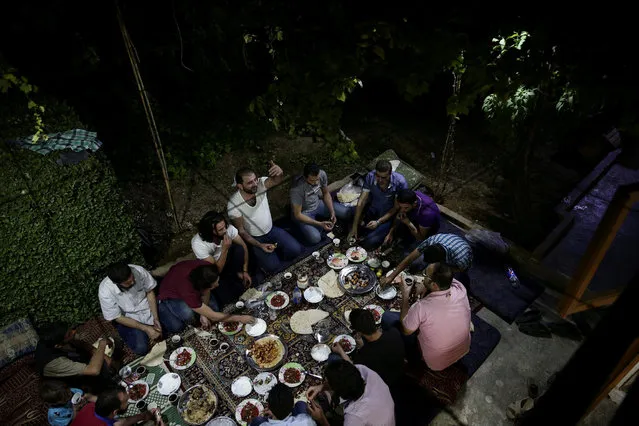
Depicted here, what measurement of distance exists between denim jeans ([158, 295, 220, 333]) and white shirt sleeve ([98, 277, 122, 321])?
59 cm

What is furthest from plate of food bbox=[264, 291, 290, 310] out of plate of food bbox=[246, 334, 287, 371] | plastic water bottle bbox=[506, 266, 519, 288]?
plastic water bottle bbox=[506, 266, 519, 288]

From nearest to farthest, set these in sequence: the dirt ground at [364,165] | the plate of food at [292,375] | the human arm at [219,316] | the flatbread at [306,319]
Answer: the plate of food at [292,375], the human arm at [219,316], the flatbread at [306,319], the dirt ground at [364,165]

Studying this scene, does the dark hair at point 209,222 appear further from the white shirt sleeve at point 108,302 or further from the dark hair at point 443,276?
the dark hair at point 443,276

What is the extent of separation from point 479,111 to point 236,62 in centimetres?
685

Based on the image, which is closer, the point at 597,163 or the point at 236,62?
the point at 597,163

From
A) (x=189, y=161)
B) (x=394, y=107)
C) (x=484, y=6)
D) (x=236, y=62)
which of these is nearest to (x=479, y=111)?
(x=394, y=107)

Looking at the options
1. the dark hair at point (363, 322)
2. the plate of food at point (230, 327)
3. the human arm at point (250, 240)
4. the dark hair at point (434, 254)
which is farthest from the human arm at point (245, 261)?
the dark hair at point (434, 254)

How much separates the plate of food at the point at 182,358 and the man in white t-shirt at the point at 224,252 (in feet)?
3.24

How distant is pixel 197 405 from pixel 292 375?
3.87ft

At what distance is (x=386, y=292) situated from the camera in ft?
19.4

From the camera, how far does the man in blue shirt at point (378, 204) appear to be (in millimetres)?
6902

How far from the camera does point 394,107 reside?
11.9 meters

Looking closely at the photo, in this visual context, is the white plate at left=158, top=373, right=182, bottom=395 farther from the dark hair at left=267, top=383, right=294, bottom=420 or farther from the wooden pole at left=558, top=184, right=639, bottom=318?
the wooden pole at left=558, top=184, right=639, bottom=318

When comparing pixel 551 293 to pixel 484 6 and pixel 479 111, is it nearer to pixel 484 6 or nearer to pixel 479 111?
pixel 484 6
